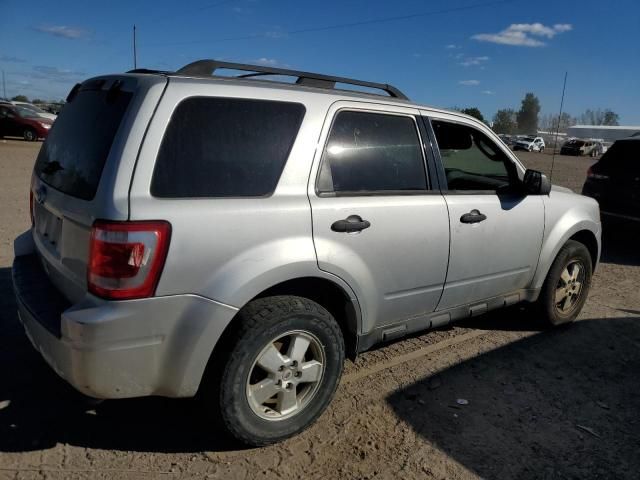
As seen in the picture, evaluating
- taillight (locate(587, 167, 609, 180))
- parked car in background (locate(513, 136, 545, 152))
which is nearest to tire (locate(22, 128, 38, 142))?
taillight (locate(587, 167, 609, 180))

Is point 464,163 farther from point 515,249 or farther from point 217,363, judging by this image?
point 217,363

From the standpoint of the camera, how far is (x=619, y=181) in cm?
768

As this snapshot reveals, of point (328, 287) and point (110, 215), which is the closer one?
point (110, 215)

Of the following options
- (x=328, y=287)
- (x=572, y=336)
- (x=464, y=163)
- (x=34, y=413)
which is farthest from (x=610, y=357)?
(x=34, y=413)

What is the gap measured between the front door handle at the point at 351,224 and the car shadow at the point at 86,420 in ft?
3.84

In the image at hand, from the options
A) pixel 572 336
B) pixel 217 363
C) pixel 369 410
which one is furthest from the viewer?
pixel 572 336

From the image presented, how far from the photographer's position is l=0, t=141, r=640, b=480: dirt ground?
8.84 feet

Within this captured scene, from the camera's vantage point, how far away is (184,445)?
2.82 m

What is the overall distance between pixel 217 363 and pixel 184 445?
1.94ft

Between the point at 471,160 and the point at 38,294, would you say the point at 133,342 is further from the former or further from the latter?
the point at 471,160

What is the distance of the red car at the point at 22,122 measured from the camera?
21.9 m

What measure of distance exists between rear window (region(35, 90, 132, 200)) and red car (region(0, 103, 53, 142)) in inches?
846

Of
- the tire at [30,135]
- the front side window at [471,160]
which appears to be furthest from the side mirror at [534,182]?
the tire at [30,135]

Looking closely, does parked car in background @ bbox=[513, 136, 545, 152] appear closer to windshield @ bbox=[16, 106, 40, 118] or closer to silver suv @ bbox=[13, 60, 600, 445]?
windshield @ bbox=[16, 106, 40, 118]
